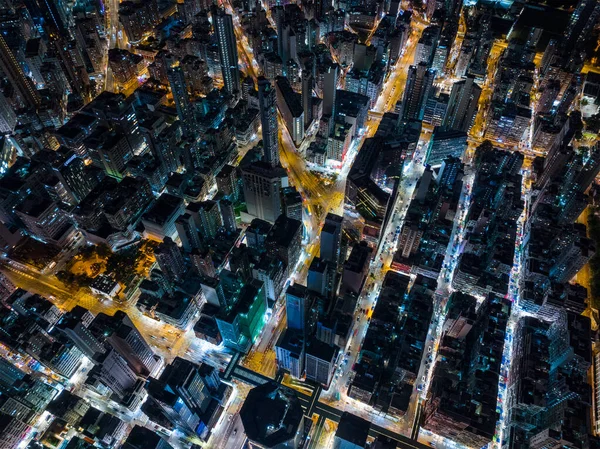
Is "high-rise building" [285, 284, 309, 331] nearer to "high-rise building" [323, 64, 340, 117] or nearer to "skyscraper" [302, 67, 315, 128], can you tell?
"high-rise building" [323, 64, 340, 117]

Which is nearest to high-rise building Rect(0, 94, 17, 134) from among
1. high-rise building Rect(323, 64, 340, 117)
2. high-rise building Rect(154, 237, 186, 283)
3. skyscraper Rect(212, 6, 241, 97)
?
skyscraper Rect(212, 6, 241, 97)

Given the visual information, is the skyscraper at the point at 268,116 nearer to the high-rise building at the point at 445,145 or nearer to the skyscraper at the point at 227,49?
the skyscraper at the point at 227,49

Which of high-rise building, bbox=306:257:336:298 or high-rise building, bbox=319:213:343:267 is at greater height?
high-rise building, bbox=319:213:343:267

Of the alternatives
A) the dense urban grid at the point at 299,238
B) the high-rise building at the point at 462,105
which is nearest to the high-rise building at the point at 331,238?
the dense urban grid at the point at 299,238

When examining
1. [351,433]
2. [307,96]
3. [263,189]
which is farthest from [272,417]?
[307,96]

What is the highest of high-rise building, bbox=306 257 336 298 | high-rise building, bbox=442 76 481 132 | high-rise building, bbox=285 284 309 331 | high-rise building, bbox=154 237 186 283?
high-rise building, bbox=442 76 481 132

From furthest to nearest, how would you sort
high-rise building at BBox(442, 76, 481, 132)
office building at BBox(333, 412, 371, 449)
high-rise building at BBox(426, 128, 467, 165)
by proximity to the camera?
high-rise building at BBox(442, 76, 481, 132) → high-rise building at BBox(426, 128, 467, 165) → office building at BBox(333, 412, 371, 449)
